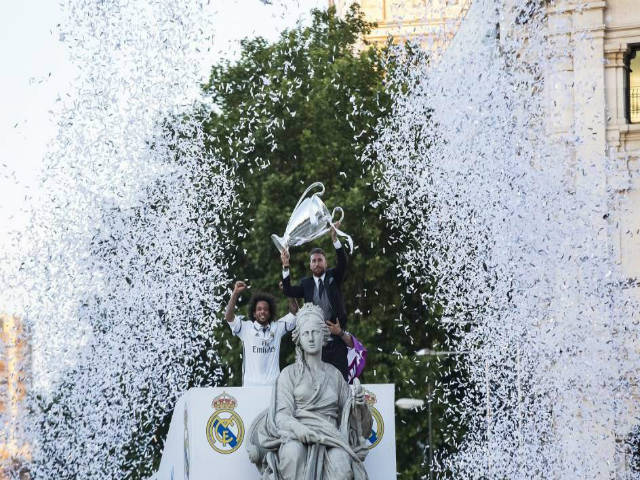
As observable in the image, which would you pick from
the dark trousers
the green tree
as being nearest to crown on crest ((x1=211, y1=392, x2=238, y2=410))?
the dark trousers

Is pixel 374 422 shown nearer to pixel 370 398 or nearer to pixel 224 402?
pixel 370 398

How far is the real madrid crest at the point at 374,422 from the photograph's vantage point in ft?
45.7

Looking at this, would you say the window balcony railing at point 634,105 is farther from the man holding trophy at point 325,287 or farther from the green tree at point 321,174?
the man holding trophy at point 325,287

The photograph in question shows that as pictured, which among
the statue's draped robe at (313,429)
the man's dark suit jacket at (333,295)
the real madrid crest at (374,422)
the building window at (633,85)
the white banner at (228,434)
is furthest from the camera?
the building window at (633,85)

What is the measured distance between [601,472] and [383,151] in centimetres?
845

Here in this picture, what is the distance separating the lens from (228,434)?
13.7 m

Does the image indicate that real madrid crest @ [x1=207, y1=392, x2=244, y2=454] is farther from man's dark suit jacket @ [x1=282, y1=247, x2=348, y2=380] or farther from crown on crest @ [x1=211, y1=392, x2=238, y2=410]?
man's dark suit jacket @ [x1=282, y1=247, x2=348, y2=380]

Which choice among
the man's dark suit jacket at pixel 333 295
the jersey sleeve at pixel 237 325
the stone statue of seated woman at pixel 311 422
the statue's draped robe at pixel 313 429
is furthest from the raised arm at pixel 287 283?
the statue's draped robe at pixel 313 429

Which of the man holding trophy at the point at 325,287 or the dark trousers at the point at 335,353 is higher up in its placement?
the man holding trophy at the point at 325,287

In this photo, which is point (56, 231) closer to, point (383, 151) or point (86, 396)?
point (86, 396)

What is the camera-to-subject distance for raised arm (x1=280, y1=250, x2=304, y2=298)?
1435 centimetres

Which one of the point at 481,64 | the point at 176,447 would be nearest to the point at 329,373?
the point at 176,447

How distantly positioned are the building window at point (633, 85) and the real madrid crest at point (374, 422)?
1966cm

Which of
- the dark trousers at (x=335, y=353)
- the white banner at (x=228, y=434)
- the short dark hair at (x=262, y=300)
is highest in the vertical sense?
the short dark hair at (x=262, y=300)
